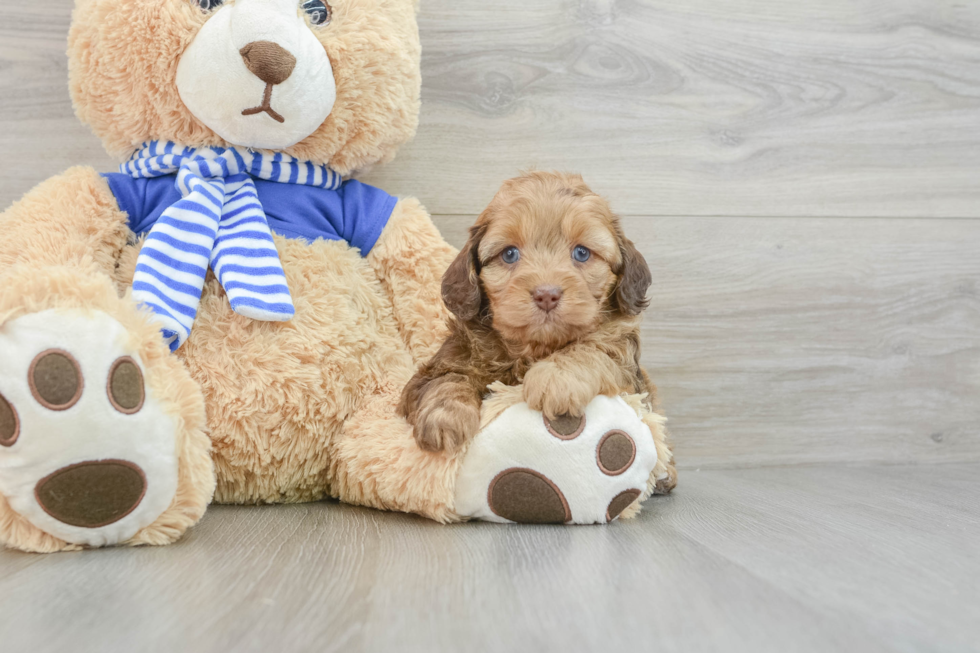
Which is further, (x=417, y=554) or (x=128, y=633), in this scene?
(x=417, y=554)

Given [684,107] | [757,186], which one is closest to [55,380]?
[684,107]

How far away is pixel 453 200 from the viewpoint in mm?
1931

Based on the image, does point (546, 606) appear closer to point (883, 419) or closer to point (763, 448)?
point (763, 448)

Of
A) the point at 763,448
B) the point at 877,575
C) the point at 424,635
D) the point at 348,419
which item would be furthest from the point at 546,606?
the point at 763,448

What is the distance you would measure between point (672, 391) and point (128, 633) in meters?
1.54

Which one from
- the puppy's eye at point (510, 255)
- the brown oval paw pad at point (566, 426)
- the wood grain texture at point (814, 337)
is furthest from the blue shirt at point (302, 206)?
the wood grain texture at point (814, 337)

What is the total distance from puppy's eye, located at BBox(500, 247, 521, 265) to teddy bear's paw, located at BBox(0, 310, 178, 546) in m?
0.61

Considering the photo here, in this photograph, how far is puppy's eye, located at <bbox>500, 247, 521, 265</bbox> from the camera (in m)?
1.30

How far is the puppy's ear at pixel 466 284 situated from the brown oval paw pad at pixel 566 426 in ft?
0.83

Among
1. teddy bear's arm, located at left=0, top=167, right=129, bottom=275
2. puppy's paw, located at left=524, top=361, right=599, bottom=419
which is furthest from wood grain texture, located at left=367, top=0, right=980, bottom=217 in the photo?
puppy's paw, located at left=524, top=361, right=599, bottom=419

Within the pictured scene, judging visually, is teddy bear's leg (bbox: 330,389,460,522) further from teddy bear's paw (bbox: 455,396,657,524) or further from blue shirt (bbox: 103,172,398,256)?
blue shirt (bbox: 103,172,398,256)

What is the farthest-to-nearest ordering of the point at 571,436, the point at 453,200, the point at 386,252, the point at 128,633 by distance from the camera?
the point at 453,200, the point at 386,252, the point at 571,436, the point at 128,633

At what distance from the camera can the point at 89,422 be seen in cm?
103

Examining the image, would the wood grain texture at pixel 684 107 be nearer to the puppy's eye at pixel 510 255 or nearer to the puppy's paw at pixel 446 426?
the puppy's eye at pixel 510 255
